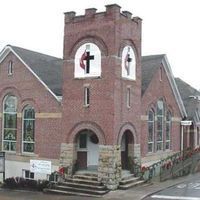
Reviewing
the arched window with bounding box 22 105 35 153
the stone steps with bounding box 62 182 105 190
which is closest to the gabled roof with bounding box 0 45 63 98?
the arched window with bounding box 22 105 35 153

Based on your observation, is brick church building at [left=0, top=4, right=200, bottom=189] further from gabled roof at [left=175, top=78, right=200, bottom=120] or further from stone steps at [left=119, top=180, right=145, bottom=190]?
gabled roof at [left=175, top=78, right=200, bottom=120]

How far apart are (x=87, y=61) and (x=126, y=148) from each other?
19.4 feet

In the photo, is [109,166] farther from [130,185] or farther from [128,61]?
[128,61]

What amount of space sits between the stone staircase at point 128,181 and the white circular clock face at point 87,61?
608cm

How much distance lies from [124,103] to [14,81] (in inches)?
325

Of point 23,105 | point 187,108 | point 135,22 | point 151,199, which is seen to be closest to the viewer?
point 151,199

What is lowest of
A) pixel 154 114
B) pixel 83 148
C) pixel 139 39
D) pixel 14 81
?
Result: pixel 83 148

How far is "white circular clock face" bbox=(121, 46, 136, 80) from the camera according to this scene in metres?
27.1

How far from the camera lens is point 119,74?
26.2m

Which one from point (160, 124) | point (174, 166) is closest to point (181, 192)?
point (174, 166)

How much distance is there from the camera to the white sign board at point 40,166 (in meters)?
27.2

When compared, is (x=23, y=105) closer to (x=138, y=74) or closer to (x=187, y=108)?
(x=138, y=74)

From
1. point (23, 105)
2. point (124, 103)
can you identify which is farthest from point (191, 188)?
point (23, 105)

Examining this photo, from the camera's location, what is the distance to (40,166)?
27609 mm
